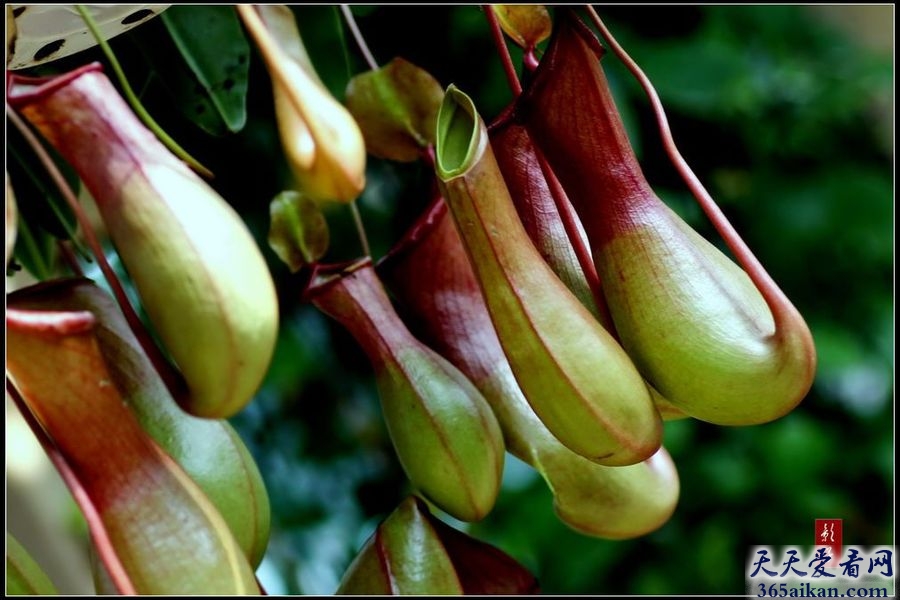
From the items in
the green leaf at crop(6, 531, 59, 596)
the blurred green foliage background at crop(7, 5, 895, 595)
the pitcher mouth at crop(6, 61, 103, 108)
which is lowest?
the blurred green foliage background at crop(7, 5, 895, 595)

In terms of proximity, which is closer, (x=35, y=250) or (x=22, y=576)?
(x=22, y=576)

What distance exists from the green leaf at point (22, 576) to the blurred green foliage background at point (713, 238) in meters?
0.35

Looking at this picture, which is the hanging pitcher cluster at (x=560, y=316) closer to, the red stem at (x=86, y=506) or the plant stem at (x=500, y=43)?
the plant stem at (x=500, y=43)

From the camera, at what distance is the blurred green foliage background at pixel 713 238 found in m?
0.86

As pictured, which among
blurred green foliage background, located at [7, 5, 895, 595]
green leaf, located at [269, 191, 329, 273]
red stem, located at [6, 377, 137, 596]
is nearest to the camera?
red stem, located at [6, 377, 137, 596]

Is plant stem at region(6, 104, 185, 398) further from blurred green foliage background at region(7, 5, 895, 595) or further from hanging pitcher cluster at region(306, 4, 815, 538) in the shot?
blurred green foliage background at region(7, 5, 895, 595)

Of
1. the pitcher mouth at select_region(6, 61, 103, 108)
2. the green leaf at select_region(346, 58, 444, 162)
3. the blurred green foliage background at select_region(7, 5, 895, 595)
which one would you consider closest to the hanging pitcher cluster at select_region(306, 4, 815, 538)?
the green leaf at select_region(346, 58, 444, 162)

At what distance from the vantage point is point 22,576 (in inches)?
11.7

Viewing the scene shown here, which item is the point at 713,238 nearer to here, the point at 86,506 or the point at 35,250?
the point at 35,250

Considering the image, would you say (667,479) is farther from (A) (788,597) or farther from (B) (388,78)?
(B) (388,78)

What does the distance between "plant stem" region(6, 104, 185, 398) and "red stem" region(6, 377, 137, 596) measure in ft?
0.12

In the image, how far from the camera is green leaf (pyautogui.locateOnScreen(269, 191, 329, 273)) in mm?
418

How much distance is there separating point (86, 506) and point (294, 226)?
16cm

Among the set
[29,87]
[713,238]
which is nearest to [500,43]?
[29,87]
